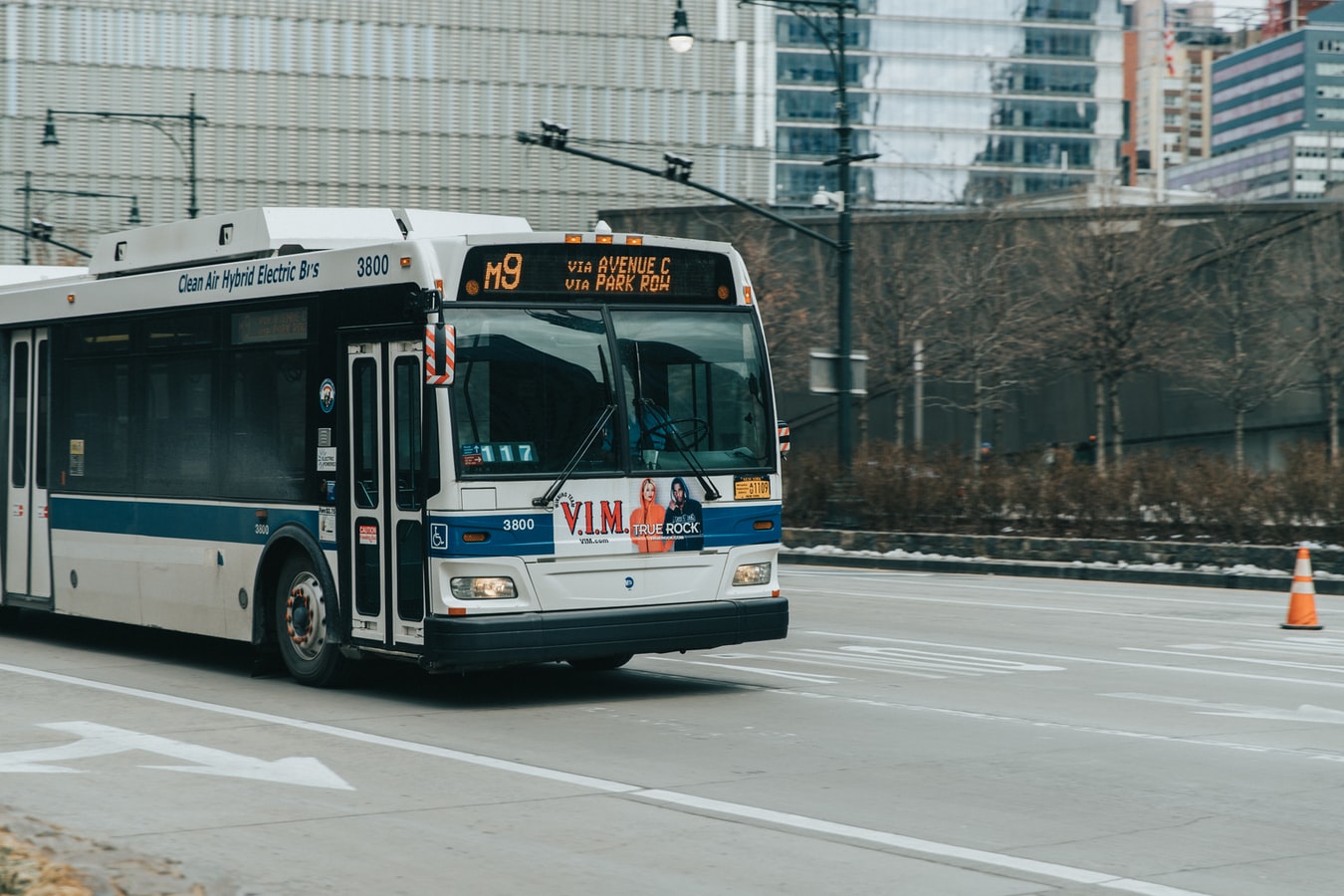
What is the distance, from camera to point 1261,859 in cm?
652

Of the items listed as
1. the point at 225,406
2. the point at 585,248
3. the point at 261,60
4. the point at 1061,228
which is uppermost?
the point at 261,60

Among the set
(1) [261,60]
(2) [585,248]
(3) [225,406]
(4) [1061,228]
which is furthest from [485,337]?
(1) [261,60]

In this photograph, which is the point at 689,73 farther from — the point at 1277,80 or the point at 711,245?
the point at 1277,80

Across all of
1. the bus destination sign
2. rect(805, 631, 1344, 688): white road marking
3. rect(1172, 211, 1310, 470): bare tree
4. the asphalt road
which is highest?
rect(1172, 211, 1310, 470): bare tree

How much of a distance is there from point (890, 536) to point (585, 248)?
1656 cm

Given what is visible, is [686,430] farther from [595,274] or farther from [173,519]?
[173,519]

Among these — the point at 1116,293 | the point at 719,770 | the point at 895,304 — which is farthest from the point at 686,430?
the point at 895,304

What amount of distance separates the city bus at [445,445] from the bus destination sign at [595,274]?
2cm

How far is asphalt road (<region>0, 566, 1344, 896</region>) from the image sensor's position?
21.0 feet

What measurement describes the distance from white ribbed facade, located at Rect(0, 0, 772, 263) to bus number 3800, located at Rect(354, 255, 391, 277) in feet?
229

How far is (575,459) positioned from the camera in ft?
34.5

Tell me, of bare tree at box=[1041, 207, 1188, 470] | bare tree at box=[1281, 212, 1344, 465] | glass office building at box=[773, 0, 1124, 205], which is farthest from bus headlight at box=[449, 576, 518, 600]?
glass office building at box=[773, 0, 1124, 205]

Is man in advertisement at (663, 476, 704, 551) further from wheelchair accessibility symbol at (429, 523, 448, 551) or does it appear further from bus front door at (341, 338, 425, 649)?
bus front door at (341, 338, 425, 649)

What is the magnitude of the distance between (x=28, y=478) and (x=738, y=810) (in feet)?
29.7
